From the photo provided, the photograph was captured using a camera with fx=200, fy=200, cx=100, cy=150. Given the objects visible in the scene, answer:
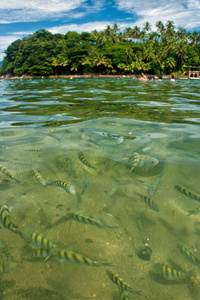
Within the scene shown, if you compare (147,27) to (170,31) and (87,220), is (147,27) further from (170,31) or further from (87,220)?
(87,220)

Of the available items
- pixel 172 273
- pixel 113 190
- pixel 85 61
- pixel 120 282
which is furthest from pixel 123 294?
pixel 85 61

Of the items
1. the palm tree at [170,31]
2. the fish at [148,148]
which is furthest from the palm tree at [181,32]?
the fish at [148,148]

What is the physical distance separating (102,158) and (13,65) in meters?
107

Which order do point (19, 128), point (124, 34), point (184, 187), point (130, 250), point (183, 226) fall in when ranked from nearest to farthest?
point (130, 250)
point (183, 226)
point (184, 187)
point (19, 128)
point (124, 34)

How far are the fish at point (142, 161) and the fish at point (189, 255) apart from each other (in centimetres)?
128

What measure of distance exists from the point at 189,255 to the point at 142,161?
1470 millimetres

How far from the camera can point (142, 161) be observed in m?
3.00

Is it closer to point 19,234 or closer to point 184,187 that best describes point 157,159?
point 184,187

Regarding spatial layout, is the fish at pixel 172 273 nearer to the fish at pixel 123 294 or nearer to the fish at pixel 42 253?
the fish at pixel 123 294

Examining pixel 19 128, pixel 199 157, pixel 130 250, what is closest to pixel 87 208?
pixel 130 250

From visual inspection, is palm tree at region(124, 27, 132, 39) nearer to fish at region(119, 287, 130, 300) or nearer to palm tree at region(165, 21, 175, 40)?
palm tree at region(165, 21, 175, 40)

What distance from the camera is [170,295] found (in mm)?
1503

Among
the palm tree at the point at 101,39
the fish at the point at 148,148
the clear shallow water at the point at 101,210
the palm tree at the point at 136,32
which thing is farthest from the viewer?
the palm tree at the point at 136,32

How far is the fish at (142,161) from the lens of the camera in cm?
297
